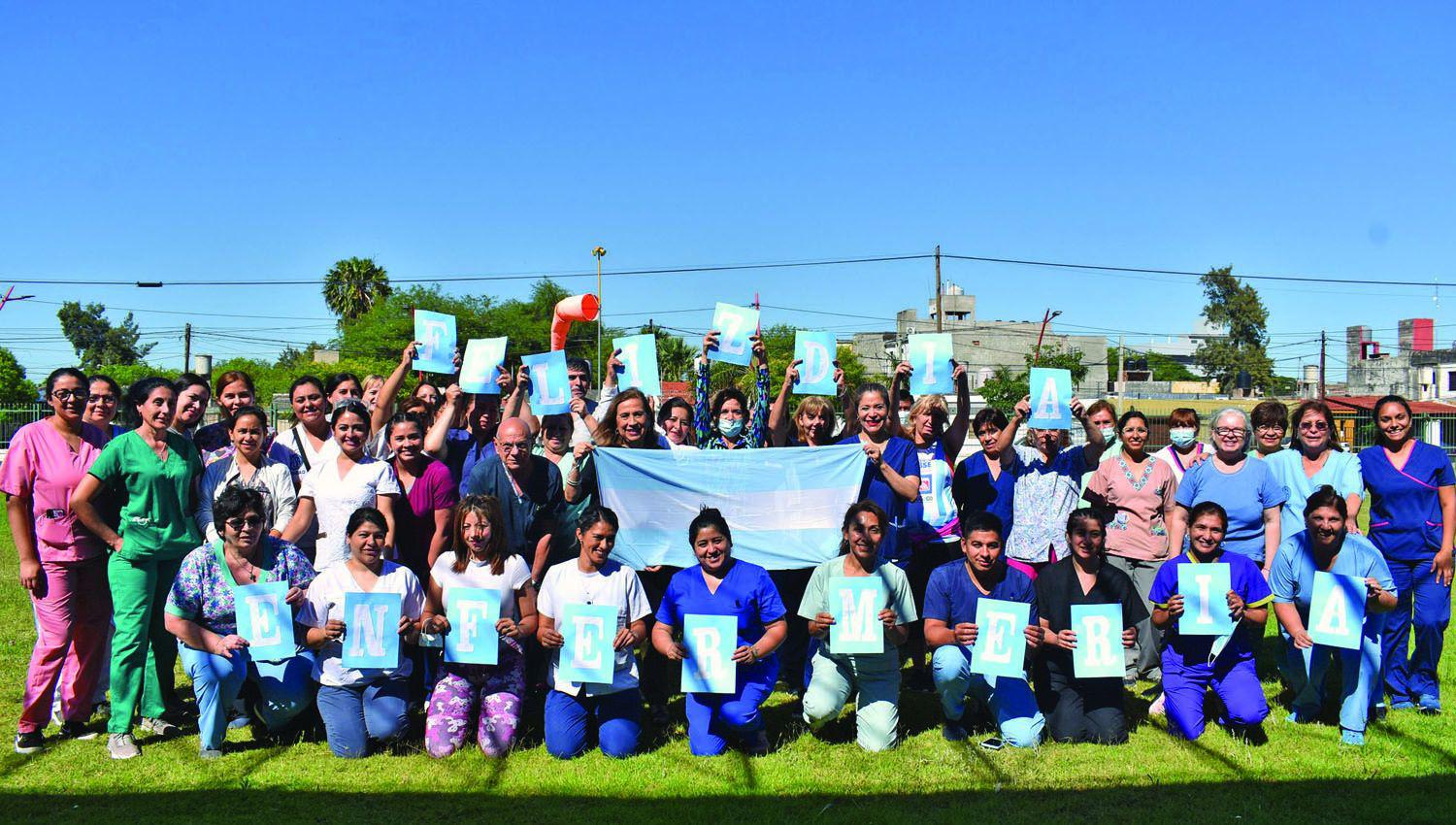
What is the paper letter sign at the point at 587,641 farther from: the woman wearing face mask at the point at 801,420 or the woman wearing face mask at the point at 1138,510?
the woman wearing face mask at the point at 1138,510

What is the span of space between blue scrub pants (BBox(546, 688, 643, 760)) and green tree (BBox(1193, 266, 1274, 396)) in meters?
75.5

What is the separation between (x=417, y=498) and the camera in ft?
22.9

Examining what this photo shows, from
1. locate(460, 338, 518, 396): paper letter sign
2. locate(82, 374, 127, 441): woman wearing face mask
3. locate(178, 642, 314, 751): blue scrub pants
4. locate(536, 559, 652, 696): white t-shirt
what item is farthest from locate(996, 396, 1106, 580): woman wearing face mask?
locate(82, 374, 127, 441): woman wearing face mask

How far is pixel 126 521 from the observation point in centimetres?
629

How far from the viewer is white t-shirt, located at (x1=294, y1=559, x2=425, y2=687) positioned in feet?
20.7

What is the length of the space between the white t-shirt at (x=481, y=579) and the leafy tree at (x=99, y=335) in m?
126

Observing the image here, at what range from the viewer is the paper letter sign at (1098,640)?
6.25m

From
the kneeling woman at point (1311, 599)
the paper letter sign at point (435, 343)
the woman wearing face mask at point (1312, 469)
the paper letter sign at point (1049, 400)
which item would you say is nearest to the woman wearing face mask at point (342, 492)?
the paper letter sign at point (435, 343)

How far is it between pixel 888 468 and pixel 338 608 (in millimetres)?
3480

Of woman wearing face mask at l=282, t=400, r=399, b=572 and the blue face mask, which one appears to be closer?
woman wearing face mask at l=282, t=400, r=399, b=572

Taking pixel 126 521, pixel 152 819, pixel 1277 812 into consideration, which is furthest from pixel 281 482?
pixel 1277 812

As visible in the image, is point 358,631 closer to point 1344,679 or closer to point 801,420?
point 801,420

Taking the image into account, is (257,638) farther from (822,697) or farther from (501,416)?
(822,697)

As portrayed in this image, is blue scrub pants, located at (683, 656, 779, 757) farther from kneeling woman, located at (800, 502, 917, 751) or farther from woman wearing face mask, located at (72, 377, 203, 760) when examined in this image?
woman wearing face mask, located at (72, 377, 203, 760)
